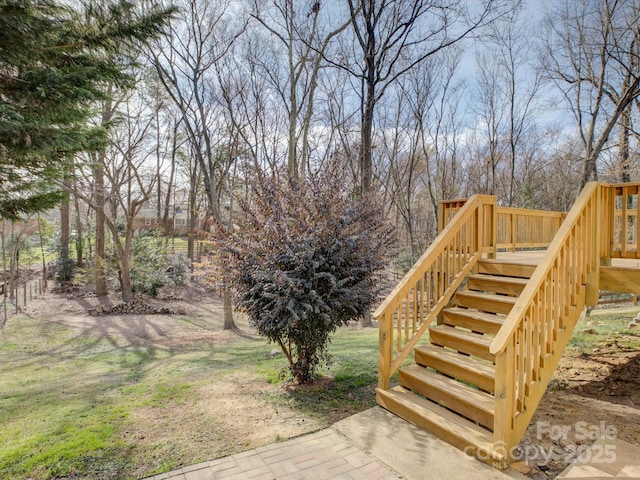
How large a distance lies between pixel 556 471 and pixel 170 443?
10.1ft

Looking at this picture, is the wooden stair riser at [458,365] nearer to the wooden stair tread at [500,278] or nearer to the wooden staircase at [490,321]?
the wooden staircase at [490,321]

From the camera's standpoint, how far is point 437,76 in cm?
1313

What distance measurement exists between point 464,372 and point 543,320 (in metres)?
0.89

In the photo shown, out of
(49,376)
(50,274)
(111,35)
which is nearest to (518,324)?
(111,35)

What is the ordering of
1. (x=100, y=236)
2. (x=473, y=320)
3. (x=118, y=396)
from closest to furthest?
(x=473, y=320), (x=118, y=396), (x=100, y=236)

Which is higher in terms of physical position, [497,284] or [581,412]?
[497,284]

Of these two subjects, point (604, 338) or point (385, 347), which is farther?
point (604, 338)

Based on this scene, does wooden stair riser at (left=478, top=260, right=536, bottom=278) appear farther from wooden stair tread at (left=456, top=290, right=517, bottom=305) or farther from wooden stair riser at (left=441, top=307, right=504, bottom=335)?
wooden stair riser at (left=441, top=307, right=504, bottom=335)

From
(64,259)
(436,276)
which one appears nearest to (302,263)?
(436,276)

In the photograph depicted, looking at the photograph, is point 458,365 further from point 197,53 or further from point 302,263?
point 197,53

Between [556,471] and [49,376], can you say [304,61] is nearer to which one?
[49,376]

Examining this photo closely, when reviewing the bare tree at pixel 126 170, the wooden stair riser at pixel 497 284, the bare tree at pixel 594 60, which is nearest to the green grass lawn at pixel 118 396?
the wooden stair riser at pixel 497 284

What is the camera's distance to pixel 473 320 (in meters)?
3.90

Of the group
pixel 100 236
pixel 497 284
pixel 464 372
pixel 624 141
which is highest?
pixel 624 141
